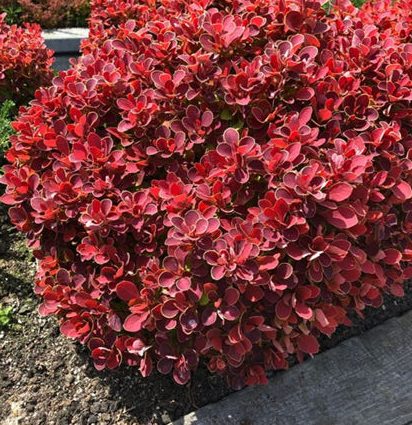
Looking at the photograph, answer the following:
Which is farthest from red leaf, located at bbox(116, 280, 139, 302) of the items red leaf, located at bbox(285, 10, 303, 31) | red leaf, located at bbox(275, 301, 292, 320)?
red leaf, located at bbox(285, 10, 303, 31)

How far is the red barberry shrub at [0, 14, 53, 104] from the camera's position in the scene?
3256 millimetres

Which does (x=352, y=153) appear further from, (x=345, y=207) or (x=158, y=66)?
(x=158, y=66)

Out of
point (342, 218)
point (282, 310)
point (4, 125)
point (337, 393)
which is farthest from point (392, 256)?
point (4, 125)

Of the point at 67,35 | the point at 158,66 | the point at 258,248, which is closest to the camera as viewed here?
the point at 258,248

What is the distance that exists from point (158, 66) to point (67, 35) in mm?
3056

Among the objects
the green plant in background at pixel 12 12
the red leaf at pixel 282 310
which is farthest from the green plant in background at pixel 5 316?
the green plant in background at pixel 12 12

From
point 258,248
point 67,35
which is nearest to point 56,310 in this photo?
point 258,248

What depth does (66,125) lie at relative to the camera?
216cm

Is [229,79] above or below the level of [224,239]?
above

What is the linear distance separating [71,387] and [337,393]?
114 cm

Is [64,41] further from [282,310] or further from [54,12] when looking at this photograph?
[282,310]

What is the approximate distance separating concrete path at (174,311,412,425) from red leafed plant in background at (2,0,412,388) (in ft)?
0.64

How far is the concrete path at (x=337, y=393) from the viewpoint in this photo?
90.2 inches

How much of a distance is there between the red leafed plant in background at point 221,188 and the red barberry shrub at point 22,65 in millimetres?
1088
